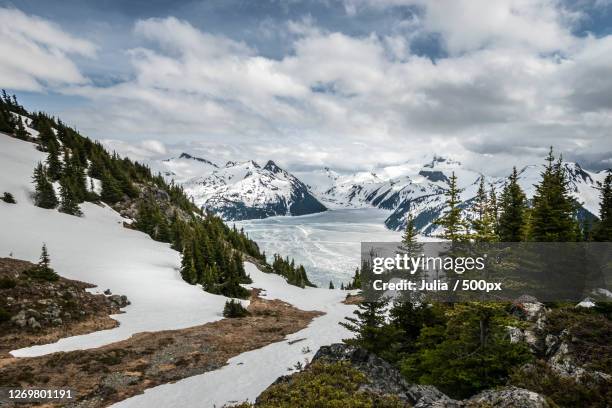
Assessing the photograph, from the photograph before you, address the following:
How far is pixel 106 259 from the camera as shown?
48094mm

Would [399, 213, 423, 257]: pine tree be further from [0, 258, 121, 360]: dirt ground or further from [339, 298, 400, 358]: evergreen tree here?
[0, 258, 121, 360]: dirt ground

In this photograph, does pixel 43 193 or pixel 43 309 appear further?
pixel 43 193

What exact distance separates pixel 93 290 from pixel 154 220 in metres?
39.5

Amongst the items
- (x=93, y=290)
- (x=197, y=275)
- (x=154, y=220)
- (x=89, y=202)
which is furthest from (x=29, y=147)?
(x=93, y=290)

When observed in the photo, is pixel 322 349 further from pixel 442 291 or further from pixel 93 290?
pixel 93 290

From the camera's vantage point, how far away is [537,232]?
26.6 m

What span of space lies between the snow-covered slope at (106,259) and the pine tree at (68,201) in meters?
1.82

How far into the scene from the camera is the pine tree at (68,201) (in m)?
63.1

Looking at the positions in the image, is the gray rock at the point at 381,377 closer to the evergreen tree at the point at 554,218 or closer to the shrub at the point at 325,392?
the shrub at the point at 325,392

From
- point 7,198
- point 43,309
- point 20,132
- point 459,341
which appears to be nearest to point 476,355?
point 459,341

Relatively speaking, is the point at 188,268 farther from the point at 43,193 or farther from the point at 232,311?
the point at 43,193

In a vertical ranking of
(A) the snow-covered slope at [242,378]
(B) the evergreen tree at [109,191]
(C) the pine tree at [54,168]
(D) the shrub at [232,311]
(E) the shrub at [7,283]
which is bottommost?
(D) the shrub at [232,311]

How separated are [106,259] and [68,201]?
24.3m

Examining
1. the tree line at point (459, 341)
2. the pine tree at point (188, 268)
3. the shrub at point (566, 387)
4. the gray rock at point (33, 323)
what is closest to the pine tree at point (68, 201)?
the pine tree at point (188, 268)
